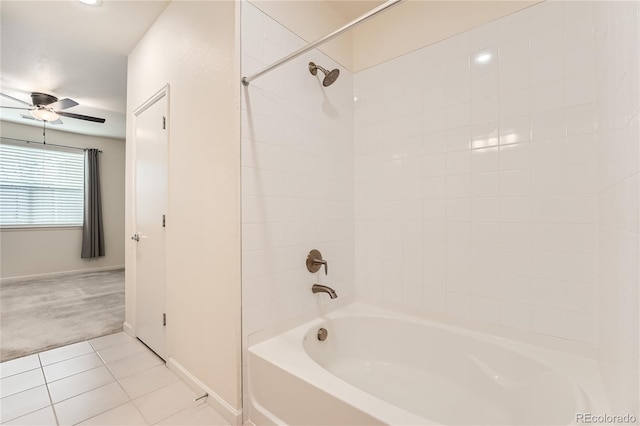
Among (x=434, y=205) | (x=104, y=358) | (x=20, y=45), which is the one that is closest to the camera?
(x=434, y=205)

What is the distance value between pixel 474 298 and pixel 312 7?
220cm

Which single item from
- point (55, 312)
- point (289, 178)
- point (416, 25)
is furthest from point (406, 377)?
point (55, 312)

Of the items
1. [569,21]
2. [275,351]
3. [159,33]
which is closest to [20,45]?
[159,33]

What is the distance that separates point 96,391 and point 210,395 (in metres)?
0.75

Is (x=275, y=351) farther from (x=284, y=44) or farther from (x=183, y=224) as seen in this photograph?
(x=284, y=44)

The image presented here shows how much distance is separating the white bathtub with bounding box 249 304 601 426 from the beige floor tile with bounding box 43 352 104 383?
1421 mm

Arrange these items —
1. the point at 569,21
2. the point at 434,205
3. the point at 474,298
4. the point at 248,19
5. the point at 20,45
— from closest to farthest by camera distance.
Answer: the point at 569,21
the point at 248,19
the point at 474,298
the point at 434,205
the point at 20,45

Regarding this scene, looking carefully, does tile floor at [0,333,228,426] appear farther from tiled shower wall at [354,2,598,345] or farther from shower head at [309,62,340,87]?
shower head at [309,62,340,87]

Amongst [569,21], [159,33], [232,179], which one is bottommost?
[232,179]

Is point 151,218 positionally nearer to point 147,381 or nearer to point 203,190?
point 203,190

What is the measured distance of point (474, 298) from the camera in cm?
165

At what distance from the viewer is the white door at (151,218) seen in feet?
6.76

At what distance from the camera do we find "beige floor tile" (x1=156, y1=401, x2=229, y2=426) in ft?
4.72

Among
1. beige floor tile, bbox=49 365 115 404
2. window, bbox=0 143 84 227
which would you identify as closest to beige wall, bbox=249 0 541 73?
beige floor tile, bbox=49 365 115 404
